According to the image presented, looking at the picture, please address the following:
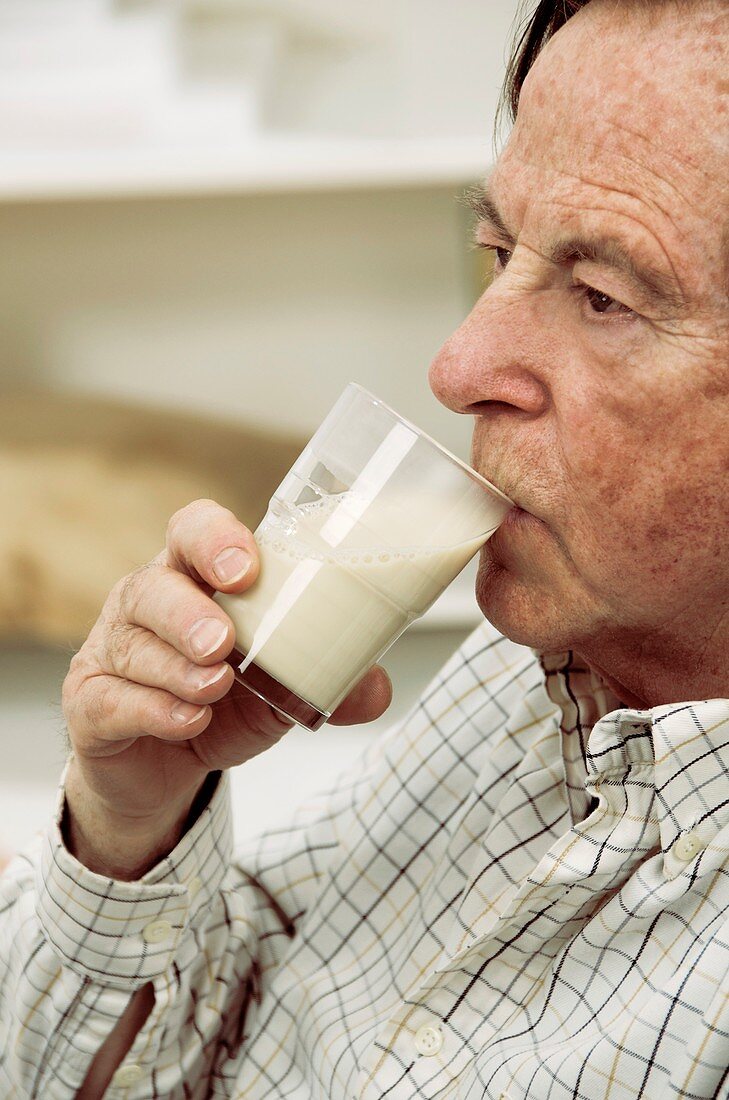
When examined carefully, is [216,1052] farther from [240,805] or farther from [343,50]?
[343,50]

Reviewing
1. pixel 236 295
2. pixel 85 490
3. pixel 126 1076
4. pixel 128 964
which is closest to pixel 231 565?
pixel 128 964

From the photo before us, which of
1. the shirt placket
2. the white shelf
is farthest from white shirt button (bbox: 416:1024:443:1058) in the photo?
the white shelf

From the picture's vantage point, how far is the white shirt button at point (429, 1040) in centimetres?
107

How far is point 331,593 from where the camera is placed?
3.04ft

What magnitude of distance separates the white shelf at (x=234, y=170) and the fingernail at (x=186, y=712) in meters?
1.48

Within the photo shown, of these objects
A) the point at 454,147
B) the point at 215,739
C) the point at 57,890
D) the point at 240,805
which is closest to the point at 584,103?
the point at 215,739

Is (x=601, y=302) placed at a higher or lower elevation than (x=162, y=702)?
higher

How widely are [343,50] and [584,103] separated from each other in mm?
1674

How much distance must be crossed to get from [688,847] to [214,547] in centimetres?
A: 43

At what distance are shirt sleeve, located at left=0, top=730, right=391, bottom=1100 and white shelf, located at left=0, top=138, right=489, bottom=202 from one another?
4.34 ft

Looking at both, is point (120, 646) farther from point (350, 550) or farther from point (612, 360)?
point (612, 360)

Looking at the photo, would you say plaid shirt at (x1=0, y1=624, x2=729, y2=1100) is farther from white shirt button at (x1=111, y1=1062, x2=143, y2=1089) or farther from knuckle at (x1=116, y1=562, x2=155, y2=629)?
knuckle at (x1=116, y1=562, x2=155, y2=629)

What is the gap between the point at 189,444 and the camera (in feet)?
7.80

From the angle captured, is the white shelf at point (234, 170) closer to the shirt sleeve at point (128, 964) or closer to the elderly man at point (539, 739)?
the elderly man at point (539, 739)
